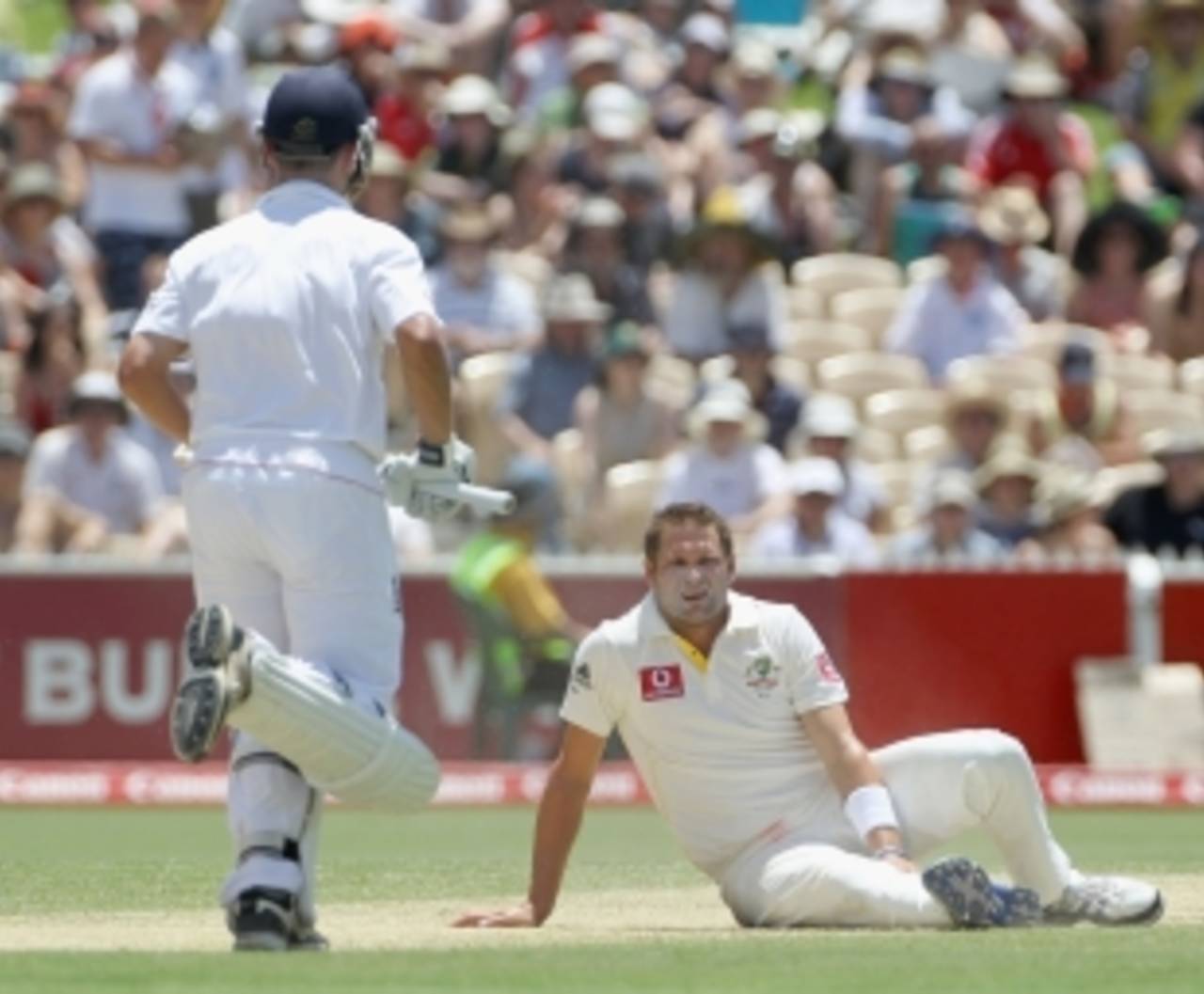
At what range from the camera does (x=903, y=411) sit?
1681 cm

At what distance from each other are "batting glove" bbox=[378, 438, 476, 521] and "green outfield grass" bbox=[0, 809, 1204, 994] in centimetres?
96

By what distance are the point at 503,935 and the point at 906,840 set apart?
0.96m

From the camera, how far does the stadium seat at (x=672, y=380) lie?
1666cm

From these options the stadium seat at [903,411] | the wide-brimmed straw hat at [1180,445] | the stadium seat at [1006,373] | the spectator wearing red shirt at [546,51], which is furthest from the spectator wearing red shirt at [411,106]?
the wide-brimmed straw hat at [1180,445]

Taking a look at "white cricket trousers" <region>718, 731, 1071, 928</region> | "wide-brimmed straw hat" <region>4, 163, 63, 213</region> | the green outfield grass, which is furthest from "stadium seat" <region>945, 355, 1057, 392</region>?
"white cricket trousers" <region>718, 731, 1071, 928</region>

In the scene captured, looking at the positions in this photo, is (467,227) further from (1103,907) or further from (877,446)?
(1103,907)

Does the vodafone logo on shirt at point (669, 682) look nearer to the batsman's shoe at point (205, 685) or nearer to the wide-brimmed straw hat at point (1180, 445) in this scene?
the batsman's shoe at point (205, 685)

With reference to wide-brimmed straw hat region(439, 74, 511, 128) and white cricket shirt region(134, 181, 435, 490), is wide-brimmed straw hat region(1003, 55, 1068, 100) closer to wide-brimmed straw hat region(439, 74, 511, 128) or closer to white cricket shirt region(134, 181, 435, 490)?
wide-brimmed straw hat region(439, 74, 511, 128)

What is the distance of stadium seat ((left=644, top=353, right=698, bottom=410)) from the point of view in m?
16.7

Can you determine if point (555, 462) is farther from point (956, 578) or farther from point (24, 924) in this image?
point (24, 924)

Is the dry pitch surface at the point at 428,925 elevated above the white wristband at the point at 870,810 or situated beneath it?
situated beneath

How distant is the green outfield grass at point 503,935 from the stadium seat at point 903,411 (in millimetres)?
3955

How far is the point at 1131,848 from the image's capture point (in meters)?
11.9

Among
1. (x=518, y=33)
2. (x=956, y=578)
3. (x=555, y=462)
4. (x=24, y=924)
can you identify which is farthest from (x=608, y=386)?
(x=24, y=924)
